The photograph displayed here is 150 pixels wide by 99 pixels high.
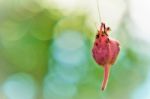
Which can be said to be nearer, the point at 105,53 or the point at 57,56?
the point at 105,53

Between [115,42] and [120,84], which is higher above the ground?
[120,84]

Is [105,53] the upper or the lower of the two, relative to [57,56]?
lower

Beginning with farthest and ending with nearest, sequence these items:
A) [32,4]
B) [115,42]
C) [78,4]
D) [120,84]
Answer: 1. [120,84]
2. [32,4]
3. [78,4]
4. [115,42]

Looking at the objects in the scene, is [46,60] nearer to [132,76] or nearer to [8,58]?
[8,58]

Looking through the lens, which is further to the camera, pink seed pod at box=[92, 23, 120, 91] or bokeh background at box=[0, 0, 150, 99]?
bokeh background at box=[0, 0, 150, 99]

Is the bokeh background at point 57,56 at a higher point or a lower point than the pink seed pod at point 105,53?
higher

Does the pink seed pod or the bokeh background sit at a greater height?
the bokeh background

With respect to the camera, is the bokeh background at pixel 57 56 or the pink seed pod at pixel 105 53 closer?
the pink seed pod at pixel 105 53

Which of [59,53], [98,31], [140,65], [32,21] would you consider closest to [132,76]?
[140,65]
